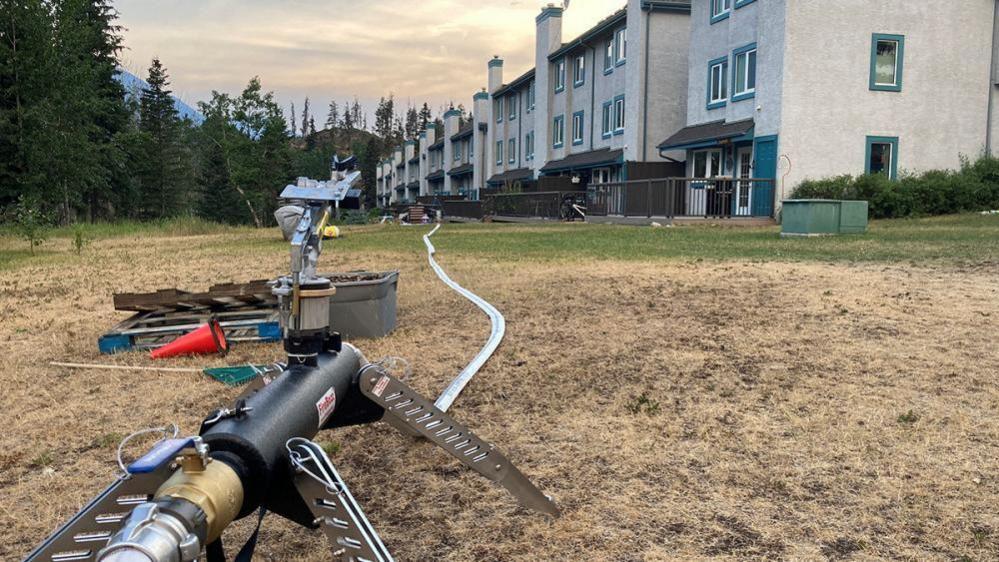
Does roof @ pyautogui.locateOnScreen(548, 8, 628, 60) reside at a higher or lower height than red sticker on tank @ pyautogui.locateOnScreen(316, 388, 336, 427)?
higher

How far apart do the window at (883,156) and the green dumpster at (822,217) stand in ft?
23.7

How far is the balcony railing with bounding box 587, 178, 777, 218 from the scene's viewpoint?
23.0 meters

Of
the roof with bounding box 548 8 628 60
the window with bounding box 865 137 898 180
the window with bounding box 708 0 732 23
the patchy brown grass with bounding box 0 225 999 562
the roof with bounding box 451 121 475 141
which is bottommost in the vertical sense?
the patchy brown grass with bounding box 0 225 999 562

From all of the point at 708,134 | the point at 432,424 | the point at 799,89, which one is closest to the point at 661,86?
the point at 708,134

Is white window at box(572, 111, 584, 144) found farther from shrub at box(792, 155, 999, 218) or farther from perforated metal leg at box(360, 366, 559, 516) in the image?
perforated metal leg at box(360, 366, 559, 516)

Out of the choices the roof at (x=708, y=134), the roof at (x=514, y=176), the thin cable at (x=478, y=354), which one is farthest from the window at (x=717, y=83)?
the thin cable at (x=478, y=354)

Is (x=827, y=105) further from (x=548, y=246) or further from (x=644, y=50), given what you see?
(x=548, y=246)

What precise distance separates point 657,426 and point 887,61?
76.3 feet

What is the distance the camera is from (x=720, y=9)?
85.9 ft

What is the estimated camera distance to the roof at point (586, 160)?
105 feet

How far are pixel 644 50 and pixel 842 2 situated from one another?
29.9ft

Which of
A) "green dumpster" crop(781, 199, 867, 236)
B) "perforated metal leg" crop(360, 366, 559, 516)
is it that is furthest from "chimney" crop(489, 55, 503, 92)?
"perforated metal leg" crop(360, 366, 559, 516)

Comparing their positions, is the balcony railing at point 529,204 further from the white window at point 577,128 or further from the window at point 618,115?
the white window at point 577,128

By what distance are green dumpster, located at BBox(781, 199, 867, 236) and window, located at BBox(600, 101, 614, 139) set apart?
1838 centimetres
